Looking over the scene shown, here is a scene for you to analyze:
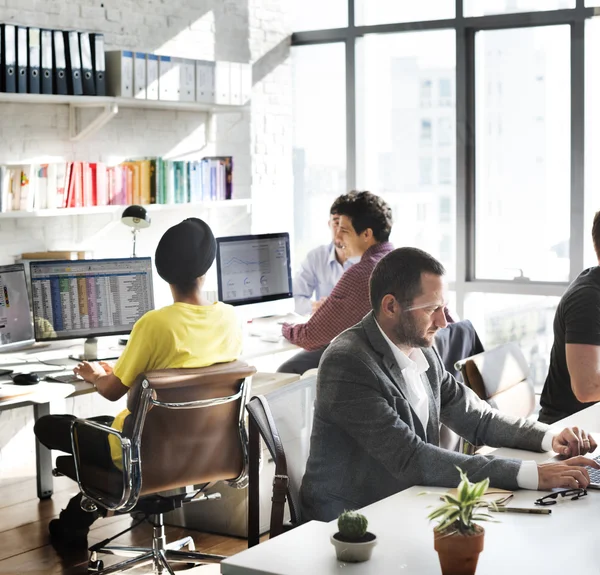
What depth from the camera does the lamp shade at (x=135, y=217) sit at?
439 cm

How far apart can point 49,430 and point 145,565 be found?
645 mm

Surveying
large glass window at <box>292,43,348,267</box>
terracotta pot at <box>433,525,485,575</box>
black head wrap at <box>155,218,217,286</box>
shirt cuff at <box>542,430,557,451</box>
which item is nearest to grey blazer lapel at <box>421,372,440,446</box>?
shirt cuff at <box>542,430,557,451</box>

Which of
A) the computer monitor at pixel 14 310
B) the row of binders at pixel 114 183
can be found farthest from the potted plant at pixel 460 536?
the row of binders at pixel 114 183

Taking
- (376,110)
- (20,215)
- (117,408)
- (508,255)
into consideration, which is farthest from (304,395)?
(376,110)

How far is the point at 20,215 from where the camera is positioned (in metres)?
4.46

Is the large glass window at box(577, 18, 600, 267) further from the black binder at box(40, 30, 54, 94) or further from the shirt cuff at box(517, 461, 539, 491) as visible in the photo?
the shirt cuff at box(517, 461, 539, 491)

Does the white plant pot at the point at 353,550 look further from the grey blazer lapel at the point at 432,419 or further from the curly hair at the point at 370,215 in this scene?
the curly hair at the point at 370,215

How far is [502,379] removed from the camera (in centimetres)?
310

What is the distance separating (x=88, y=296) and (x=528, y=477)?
245 cm

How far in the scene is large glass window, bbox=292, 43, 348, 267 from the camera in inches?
251

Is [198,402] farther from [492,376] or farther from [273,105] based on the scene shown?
[273,105]

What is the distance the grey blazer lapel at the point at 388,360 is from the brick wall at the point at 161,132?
2737mm

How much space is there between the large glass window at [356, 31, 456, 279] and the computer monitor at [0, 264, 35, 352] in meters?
2.68

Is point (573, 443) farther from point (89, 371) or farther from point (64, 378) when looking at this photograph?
point (64, 378)
